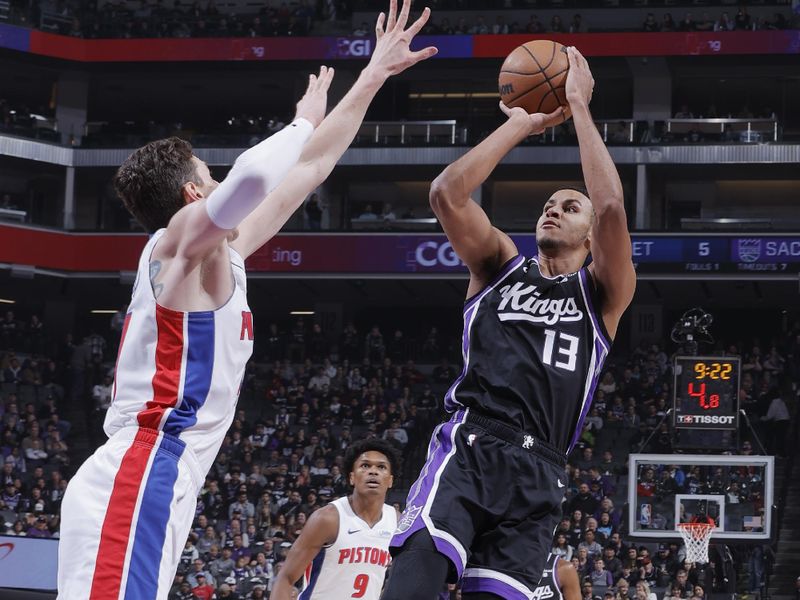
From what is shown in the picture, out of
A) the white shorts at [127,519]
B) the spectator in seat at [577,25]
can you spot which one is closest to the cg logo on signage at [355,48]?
the spectator in seat at [577,25]

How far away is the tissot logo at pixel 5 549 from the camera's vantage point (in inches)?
761

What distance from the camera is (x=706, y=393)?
19672mm

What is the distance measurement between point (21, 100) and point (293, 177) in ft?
122

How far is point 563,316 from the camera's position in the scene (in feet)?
19.4

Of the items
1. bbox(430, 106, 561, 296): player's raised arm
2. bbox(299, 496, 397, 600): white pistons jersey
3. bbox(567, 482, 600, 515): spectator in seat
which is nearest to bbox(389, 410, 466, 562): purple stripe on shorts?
bbox(430, 106, 561, 296): player's raised arm

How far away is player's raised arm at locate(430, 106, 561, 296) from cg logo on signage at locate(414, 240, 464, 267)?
2626 centimetres

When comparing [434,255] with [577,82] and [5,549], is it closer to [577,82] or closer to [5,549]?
[5,549]

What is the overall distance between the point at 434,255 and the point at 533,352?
88.6 ft

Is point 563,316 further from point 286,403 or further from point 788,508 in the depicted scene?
point 286,403

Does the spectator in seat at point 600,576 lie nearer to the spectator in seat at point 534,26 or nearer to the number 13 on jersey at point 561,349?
the number 13 on jersey at point 561,349

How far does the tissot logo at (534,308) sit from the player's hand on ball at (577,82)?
0.88 m

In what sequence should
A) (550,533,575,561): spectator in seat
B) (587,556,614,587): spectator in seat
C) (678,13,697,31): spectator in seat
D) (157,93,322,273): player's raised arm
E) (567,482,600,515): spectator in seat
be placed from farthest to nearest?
1. (678,13,697,31): spectator in seat
2. (567,482,600,515): spectator in seat
3. (550,533,575,561): spectator in seat
4. (587,556,614,587): spectator in seat
5. (157,93,322,273): player's raised arm

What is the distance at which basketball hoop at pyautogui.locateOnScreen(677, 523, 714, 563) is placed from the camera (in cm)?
1869

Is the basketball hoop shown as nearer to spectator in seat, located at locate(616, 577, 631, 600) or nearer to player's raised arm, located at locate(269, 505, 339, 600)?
spectator in seat, located at locate(616, 577, 631, 600)
